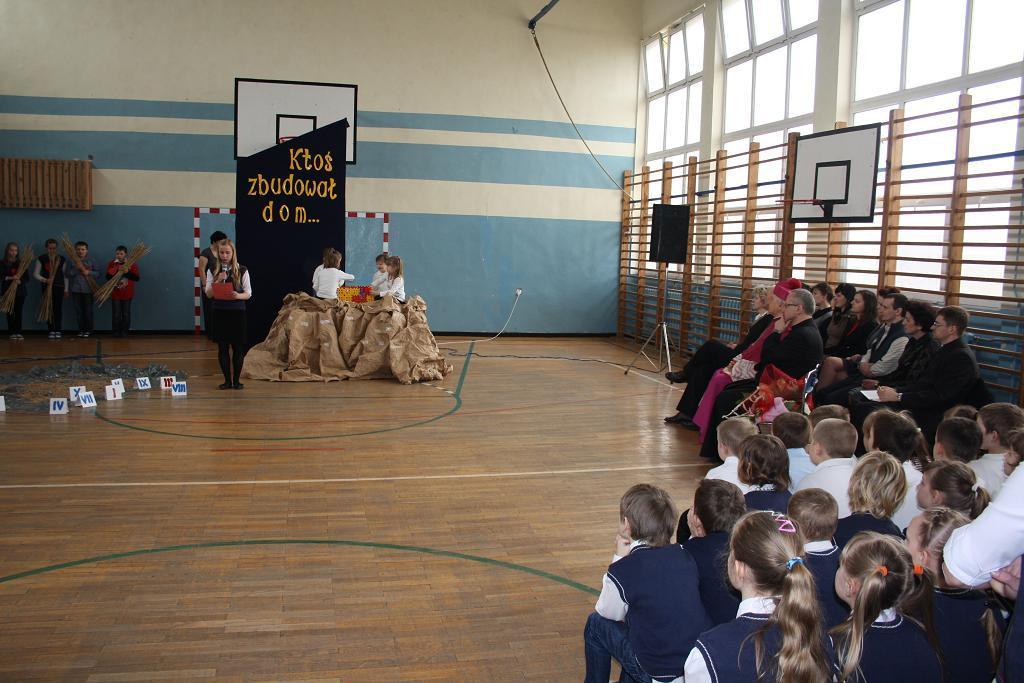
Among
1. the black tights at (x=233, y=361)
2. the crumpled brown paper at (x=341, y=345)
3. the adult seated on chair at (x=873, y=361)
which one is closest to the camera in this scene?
the adult seated on chair at (x=873, y=361)

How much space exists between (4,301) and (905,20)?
11.2m

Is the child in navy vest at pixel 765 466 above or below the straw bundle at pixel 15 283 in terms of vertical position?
below

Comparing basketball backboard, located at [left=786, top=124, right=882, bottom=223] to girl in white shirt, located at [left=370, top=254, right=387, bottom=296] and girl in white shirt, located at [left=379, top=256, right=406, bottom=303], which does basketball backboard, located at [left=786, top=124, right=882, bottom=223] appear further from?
girl in white shirt, located at [left=370, top=254, right=387, bottom=296]

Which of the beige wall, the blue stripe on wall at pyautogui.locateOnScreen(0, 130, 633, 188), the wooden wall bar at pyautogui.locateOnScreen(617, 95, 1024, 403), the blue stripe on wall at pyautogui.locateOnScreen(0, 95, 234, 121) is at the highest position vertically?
the beige wall

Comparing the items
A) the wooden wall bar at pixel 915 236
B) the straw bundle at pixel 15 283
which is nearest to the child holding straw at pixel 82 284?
the straw bundle at pixel 15 283

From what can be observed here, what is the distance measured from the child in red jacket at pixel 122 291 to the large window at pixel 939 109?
9353 millimetres

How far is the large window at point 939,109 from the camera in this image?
6.46 meters

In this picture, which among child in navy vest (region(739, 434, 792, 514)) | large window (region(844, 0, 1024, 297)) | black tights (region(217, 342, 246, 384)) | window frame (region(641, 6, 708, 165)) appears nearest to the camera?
child in navy vest (region(739, 434, 792, 514))

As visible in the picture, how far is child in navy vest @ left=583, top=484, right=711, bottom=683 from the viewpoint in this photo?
2246 mm

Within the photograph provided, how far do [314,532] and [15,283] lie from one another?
30.2 feet

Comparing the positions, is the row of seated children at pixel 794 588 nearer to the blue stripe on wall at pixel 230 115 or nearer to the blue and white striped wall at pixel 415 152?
the blue and white striped wall at pixel 415 152

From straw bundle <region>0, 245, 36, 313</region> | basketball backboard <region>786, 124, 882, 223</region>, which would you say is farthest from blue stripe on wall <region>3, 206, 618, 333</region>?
basketball backboard <region>786, 124, 882, 223</region>

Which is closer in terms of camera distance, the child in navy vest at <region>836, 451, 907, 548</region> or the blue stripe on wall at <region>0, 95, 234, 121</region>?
the child in navy vest at <region>836, 451, 907, 548</region>

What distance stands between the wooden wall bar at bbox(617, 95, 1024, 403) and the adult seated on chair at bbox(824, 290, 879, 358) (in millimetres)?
543
